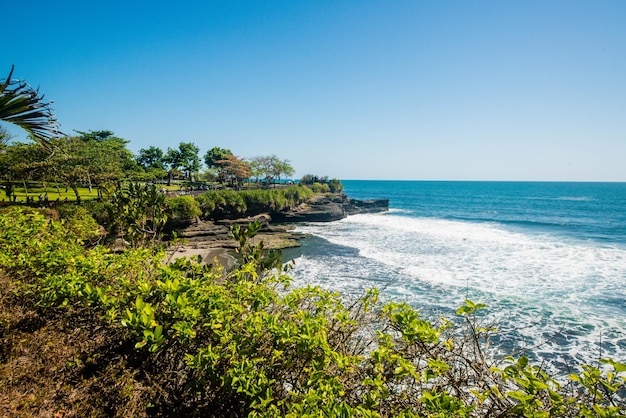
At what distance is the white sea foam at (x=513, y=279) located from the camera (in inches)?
451

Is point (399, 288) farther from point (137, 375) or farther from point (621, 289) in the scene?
point (137, 375)

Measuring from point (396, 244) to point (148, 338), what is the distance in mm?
27003

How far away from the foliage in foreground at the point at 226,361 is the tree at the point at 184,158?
218 ft

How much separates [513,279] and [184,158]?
63835 millimetres

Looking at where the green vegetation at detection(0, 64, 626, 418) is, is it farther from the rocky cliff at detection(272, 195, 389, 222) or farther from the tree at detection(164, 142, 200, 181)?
the tree at detection(164, 142, 200, 181)

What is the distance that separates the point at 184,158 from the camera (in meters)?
65.4

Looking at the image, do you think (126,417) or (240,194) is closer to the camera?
(126,417)

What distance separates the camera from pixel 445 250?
1003 inches

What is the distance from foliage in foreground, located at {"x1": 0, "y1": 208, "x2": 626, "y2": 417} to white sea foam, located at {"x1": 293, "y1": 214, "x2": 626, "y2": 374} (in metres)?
3.07

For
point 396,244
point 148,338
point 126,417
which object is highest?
point 148,338

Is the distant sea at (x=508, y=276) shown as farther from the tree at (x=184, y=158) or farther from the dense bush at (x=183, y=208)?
the tree at (x=184, y=158)

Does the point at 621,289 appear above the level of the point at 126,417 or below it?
below

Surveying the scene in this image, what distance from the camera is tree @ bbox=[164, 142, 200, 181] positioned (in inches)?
2562

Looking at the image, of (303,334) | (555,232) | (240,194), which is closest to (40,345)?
(303,334)
